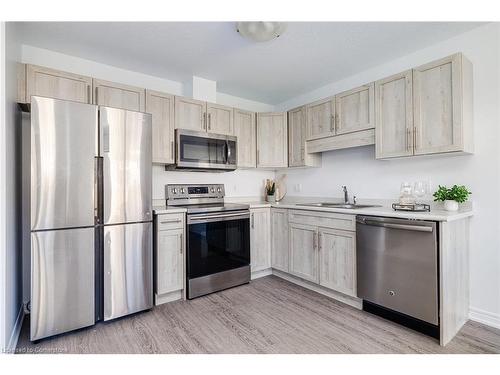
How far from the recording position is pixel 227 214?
9.75 feet

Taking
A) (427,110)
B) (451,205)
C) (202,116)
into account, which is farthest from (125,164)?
(451,205)

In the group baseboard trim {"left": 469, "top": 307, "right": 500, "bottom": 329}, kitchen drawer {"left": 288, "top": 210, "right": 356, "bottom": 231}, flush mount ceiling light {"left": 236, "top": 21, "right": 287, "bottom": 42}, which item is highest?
flush mount ceiling light {"left": 236, "top": 21, "right": 287, "bottom": 42}

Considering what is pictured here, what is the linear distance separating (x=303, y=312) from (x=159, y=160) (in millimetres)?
2106

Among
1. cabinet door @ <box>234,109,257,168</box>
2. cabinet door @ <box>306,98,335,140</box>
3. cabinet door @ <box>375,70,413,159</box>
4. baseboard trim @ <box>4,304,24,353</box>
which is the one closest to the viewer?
baseboard trim @ <box>4,304,24,353</box>

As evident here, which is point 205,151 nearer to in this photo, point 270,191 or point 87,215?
point 270,191

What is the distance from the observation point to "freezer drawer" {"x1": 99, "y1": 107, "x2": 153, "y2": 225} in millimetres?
2193

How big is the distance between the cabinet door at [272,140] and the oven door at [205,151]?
47 cm

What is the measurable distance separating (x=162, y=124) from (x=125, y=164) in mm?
788

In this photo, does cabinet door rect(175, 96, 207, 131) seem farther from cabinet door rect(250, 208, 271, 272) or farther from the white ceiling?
cabinet door rect(250, 208, 271, 272)

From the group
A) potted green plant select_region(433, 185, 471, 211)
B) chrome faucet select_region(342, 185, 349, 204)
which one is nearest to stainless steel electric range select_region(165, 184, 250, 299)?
chrome faucet select_region(342, 185, 349, 204)


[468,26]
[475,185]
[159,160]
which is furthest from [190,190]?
[468,26]

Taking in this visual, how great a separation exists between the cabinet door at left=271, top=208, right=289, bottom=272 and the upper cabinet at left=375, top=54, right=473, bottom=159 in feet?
4.28

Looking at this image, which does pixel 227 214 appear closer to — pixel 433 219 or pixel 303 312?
pixel 303 312

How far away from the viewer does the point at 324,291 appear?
285cm
